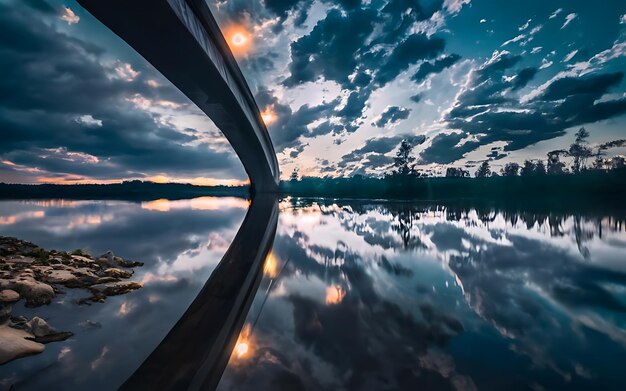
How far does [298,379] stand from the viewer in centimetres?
221

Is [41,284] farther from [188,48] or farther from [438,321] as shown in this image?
[188,48]

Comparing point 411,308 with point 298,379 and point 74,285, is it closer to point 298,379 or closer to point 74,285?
point 298,379

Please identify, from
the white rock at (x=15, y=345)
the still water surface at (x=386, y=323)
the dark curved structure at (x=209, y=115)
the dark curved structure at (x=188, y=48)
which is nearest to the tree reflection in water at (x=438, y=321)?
the still water surface at (x=386, y=323)

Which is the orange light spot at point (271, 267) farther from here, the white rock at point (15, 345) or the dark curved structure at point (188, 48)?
the dark curved structure at point (188, 48)

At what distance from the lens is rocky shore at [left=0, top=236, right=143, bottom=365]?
8.93ft

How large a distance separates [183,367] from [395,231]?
9313 mm

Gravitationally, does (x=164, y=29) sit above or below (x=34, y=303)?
above

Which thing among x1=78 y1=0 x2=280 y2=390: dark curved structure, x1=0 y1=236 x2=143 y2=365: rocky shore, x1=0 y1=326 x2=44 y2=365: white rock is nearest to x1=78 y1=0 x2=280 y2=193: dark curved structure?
x1=78 y1=0 x2=280 y2=390: dark curved structure

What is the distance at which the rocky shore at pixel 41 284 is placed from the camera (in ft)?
8.93

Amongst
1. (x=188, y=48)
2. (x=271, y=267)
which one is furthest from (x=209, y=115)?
(x=271, y=267)

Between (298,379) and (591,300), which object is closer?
(298,379)

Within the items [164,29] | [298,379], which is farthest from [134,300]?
[164,29]

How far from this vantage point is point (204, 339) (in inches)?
111

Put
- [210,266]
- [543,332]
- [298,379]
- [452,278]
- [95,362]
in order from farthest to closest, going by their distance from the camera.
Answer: [210,266], [452,278], [543,332], [95,362], [298,379]
